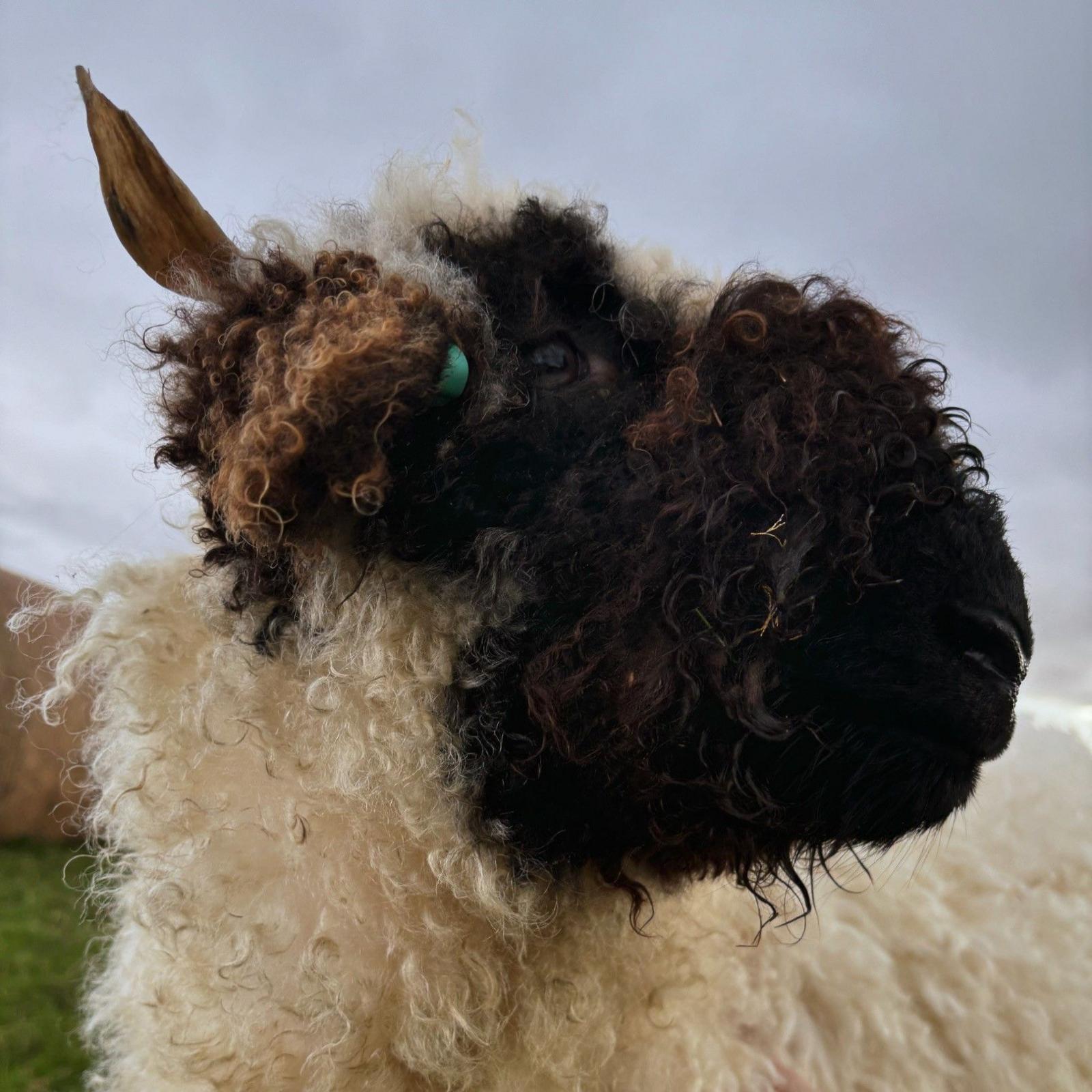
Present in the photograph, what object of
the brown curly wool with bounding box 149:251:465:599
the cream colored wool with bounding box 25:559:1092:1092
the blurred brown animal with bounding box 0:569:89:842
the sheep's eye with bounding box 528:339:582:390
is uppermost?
the sheep's eye with bounding box 528:339:582:390

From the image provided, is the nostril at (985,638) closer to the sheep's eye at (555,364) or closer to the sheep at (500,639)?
the sheep at (500,639)

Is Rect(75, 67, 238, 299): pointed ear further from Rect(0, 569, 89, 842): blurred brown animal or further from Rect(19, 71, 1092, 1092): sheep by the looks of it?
Rect(0, 569, 89, 842): blurred brown animal

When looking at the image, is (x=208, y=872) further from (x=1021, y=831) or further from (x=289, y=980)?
(x=1021, y=831)

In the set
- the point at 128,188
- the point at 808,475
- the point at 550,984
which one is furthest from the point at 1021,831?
the point at 128,188

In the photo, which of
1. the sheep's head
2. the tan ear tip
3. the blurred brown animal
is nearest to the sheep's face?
the sheep's head

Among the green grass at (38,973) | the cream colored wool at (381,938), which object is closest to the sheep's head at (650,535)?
the cream colored wool at (381,938)

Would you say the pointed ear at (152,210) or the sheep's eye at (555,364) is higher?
the sheep's eye at (555,364)

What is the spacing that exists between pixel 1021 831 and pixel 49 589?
298 centimetres

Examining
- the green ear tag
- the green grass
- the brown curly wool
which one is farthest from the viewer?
the green grass

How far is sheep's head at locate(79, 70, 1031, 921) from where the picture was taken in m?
1.46

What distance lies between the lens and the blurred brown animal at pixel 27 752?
3855mm

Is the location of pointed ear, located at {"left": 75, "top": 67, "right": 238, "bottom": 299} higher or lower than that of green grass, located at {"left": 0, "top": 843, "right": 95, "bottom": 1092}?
higher

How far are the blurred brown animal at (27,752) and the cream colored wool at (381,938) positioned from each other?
6.40ft

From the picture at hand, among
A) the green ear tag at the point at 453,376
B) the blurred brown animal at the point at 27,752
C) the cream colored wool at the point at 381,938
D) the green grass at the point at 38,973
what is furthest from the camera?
the blurred brown animal at the point at 27,752
